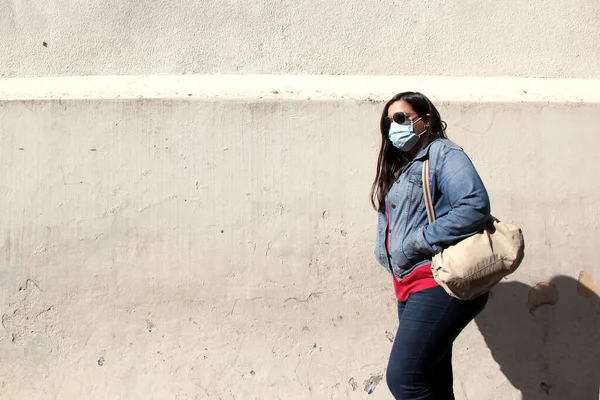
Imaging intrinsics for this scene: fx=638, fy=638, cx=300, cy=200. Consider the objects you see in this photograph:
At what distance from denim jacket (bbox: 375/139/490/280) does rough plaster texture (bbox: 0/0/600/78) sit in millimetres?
1276

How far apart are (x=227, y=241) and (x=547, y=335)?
5.80 feet

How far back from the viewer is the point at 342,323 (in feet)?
10.9

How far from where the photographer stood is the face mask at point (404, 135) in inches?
103

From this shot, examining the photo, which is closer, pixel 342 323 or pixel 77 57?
pixel 342 323

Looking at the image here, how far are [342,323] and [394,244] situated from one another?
35.3 inches

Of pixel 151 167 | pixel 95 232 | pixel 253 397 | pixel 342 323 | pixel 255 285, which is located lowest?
pixel 253 397

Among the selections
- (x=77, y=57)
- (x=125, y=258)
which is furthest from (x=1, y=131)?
(x=125, y=258)

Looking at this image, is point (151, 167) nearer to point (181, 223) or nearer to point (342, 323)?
point (181, 223)

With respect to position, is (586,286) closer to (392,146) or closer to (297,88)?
(392,146)

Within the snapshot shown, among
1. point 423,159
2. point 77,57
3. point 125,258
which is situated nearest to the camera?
point 423,159

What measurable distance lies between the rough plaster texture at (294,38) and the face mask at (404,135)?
3.57 ft

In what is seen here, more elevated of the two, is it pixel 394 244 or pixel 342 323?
pixel 394 244

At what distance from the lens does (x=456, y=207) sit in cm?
233

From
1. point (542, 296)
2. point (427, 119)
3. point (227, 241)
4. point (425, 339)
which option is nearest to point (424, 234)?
point (425, 339)
